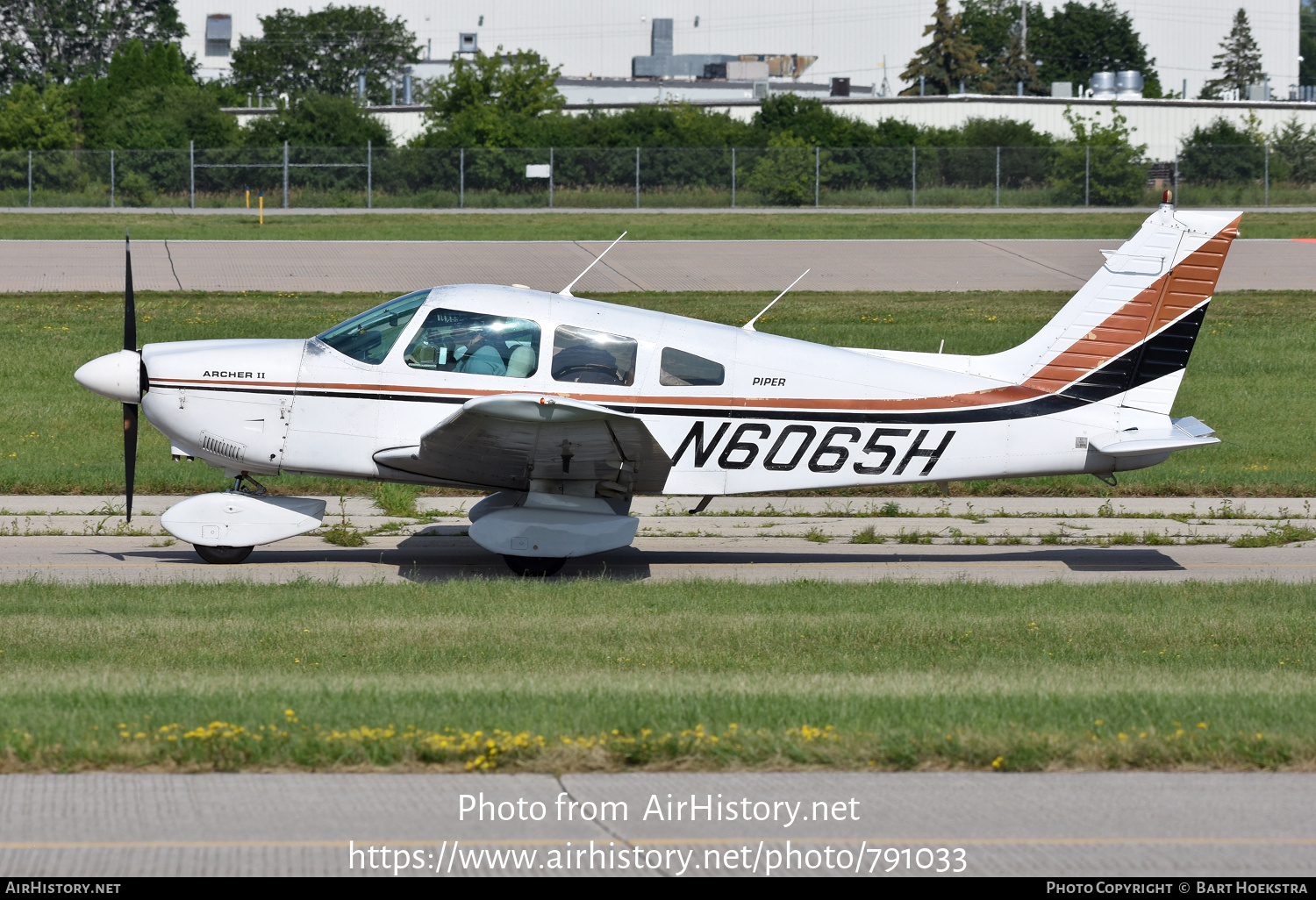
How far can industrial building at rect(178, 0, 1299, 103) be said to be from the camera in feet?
273

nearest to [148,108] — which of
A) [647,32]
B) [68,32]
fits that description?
[68,32]

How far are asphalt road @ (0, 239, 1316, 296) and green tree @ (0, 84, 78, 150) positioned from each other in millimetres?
22872

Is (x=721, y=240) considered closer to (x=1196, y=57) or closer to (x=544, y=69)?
(x=544, y=69)

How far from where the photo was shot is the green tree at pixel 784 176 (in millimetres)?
50688

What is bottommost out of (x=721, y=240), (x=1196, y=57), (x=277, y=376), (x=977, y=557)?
(x=977, y=557)

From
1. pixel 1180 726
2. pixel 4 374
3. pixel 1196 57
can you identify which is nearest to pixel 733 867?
pixel 1180 726

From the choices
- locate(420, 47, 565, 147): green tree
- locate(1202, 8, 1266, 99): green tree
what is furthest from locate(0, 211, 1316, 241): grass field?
locate(1202, 8, 1266, 99): green tree

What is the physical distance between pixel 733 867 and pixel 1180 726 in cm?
272

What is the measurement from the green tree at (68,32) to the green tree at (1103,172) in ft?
183

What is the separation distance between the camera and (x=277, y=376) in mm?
11297

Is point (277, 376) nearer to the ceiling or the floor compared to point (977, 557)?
nearer to the ceiling

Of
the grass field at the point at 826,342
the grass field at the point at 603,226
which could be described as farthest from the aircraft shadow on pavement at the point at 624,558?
the grass field at the point at 603,226

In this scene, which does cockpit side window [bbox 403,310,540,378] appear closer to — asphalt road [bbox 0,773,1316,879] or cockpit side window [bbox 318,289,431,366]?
cockpit side window [bbox 318,289,431,366]
